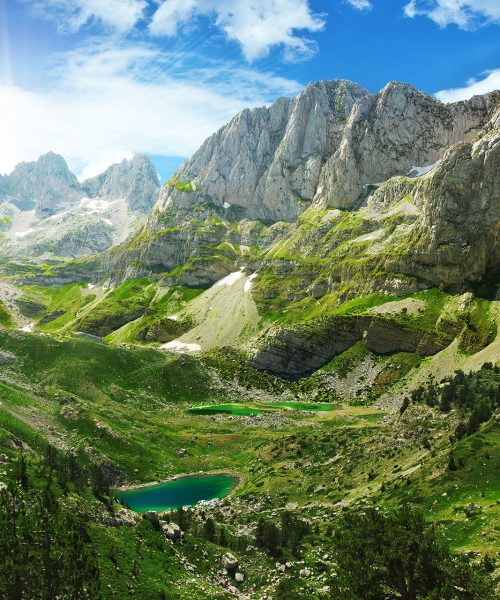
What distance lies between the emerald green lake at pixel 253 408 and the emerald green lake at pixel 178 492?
4448 centimetres

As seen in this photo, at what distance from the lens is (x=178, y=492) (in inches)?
3314

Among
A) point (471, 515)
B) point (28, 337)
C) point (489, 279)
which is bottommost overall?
point (471, 515)

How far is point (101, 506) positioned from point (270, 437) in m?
68.5

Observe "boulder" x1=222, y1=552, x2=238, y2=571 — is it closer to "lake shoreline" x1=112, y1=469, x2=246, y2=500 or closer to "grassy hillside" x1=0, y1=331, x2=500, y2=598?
"grassy hillside" x1=0, y1=331, x2=500, y2=598

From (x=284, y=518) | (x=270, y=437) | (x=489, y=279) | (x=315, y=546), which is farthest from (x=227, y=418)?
(x=489, y=279)

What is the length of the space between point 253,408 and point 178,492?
5964 centimetres

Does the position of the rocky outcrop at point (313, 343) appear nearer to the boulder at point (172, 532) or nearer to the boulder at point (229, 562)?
the boulder at point (172, 532)

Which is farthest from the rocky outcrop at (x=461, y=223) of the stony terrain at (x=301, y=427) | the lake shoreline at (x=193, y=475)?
the lake shoreline at (x=193, y=475)

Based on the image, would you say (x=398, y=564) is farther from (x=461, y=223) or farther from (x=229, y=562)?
(x=461, y=223)

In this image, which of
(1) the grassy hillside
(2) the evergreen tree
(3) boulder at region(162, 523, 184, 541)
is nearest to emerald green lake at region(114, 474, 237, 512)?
(1) the grassy hillside

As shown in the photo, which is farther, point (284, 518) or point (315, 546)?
point (284, 518)

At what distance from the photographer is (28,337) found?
477ft

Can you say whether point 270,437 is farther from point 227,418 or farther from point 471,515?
point 471,515

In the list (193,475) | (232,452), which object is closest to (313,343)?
(232,452)
